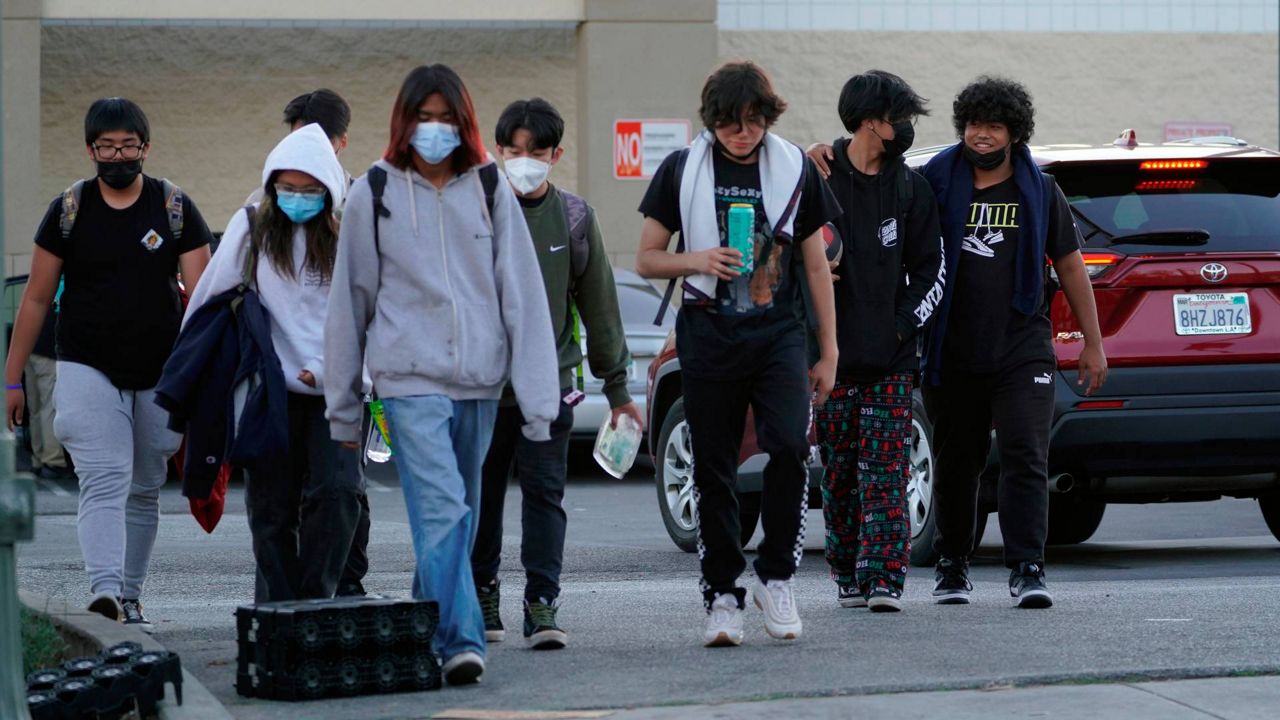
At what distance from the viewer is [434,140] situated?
6.02m

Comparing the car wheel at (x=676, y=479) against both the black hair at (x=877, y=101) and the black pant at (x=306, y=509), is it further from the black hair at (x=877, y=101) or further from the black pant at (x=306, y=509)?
the black pant at (x=306, y=509)

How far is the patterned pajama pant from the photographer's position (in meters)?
7.61

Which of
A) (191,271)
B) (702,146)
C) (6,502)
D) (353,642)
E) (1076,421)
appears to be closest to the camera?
(6,502)

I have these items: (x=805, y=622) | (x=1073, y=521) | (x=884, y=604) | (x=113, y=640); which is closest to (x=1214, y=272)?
(x=1073, y=521)

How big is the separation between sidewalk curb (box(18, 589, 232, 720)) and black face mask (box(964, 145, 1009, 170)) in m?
3.31

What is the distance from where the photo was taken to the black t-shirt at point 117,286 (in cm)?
748

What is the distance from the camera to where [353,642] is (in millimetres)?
5910

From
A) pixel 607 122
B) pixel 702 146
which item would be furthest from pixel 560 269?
pixel 607 122

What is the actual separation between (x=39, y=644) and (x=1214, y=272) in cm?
500

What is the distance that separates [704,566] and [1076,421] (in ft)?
8.66

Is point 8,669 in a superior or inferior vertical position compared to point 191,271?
inferior

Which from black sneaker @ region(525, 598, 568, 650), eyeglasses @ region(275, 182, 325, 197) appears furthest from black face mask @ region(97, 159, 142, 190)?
black sneaker @ region(525, 598, 568, 650)

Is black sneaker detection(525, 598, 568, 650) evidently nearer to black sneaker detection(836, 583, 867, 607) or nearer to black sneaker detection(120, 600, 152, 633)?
black sneaker detection(836, 583, 867, 607)

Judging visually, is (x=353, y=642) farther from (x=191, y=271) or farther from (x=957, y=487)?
(x=957, y=487)
